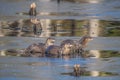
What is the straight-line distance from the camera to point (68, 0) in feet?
92.1

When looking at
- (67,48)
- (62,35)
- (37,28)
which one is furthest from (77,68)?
(37,28)

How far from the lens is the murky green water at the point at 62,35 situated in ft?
45.8

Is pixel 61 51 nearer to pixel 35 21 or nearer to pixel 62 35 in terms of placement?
pixel 62 35

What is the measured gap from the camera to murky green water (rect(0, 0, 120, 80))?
45.8 feet

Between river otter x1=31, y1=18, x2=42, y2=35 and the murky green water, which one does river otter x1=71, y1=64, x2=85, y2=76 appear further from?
river otter x1=31, y1=18, x2=42, y2=35

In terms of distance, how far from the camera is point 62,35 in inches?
741

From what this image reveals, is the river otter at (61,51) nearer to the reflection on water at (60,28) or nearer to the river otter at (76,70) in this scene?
the river otter at (76,70)

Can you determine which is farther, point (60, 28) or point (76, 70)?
point (60, 28)

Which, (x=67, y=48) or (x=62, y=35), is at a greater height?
(x=67, y=48)

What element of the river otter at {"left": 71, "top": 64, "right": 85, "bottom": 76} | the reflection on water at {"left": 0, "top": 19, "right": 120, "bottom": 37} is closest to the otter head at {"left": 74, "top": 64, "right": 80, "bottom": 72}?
the river otter at {"left": 71, "top": 64, "right": 85, "bottom": 76}

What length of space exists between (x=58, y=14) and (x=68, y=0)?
4.82 m

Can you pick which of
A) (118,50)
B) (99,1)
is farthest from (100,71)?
(99,1)

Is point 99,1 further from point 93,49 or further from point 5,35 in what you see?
point 93,49

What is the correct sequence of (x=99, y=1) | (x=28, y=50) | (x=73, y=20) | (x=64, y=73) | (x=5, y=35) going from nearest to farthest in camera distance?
(x=64, y=73) < (x=28, y=50) < (x=5, y=35) < (x=73, y=20) < (x=99, y=1)
